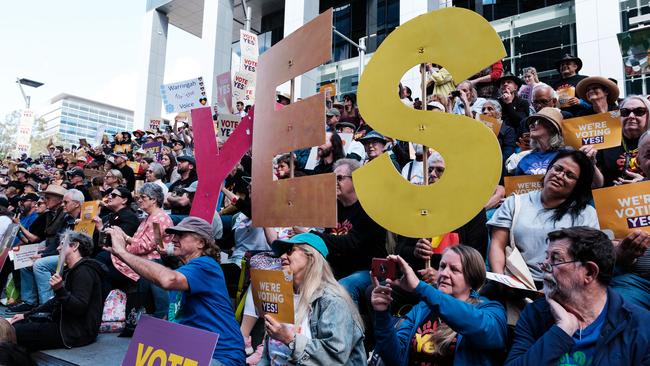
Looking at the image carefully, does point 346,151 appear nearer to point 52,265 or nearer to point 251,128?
point 251,128

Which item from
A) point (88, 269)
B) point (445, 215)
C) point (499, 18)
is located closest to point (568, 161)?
point (445, 215)

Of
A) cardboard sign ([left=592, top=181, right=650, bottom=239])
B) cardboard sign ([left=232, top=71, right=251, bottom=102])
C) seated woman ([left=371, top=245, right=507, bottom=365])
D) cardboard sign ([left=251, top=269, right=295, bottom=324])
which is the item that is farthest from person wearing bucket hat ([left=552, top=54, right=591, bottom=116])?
cardboard sign ([left=232, top=71, right=251, bottom=102])

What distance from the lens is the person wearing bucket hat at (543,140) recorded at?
431cm

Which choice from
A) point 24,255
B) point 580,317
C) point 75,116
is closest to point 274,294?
point 580,317

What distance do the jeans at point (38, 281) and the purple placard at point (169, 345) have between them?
3859 millimetres

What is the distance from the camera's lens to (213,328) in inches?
132

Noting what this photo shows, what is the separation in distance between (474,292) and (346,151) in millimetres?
5001

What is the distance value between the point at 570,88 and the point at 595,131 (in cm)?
297

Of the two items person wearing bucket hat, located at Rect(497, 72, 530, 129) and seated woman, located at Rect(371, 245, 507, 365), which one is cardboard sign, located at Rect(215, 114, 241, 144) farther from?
seated woman, located at Rect(371, 245, 507, 365)

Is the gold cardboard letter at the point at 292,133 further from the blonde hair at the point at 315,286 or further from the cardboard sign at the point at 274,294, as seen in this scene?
the cardboard sign at the point at 274,294

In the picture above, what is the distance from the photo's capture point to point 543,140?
4430 mm

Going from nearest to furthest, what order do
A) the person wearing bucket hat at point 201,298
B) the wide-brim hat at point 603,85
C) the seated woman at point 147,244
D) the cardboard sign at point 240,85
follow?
the person wearing bucket hat at point 201,298
the wide-brim hat at point 603,85
the seated woman at point 147,244
the cardboard sign at point 240,85

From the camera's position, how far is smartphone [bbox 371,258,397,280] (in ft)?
8.10

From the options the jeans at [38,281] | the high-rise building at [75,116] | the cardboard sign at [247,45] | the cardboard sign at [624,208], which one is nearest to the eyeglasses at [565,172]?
the cardboard sign at [624,208]
